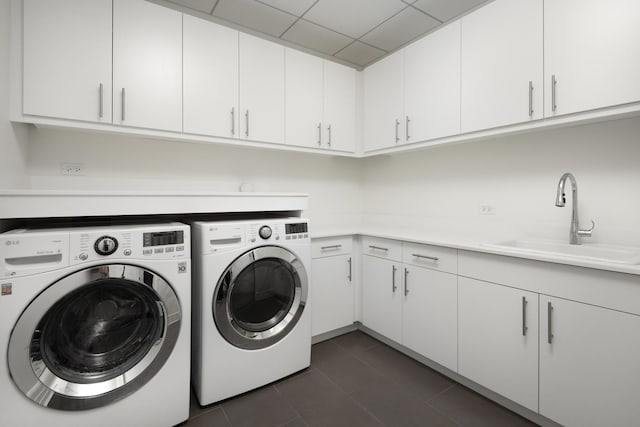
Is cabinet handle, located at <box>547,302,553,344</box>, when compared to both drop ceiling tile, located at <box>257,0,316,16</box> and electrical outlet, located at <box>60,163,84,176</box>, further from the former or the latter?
electrical outlet, located at <box>60,163,84,176</box>

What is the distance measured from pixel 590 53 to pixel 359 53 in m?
1.81

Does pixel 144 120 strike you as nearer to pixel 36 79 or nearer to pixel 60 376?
pixel 36 79

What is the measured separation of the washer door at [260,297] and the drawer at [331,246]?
1.38 feet

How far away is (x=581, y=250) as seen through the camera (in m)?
1.66

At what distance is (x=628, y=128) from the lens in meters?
1.57

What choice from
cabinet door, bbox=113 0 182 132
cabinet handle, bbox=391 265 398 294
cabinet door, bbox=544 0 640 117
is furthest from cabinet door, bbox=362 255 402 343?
cabinet door, bbox=113 0 182 132

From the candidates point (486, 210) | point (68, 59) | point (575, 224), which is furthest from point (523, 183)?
point (68, 59)

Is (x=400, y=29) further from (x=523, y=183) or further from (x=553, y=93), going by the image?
(x=523, y=183)

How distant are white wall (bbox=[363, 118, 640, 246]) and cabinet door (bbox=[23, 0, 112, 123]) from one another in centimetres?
229

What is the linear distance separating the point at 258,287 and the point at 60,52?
63.9 inches

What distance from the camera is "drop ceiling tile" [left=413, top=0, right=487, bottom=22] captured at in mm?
2074

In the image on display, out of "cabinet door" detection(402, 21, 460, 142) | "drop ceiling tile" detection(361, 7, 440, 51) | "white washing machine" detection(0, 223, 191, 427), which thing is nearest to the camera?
"white washing machine" detection(0, 223, 191, 427)

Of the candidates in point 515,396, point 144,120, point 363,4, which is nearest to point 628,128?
point 515,396

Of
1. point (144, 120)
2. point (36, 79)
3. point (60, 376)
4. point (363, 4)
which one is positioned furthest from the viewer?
point (363, 4)
